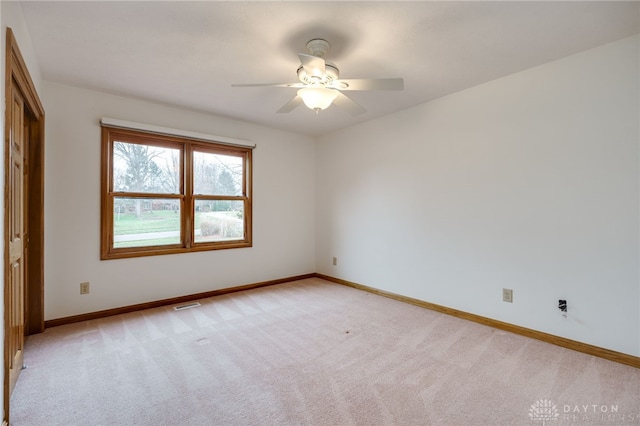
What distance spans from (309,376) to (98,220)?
283 centimetres

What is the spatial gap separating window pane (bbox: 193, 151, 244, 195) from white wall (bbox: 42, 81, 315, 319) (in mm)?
279

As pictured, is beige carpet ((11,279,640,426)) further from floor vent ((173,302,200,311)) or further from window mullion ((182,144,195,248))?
window mullion ((182,144,195,248))

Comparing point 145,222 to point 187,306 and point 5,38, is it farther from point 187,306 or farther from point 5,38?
point 5,38

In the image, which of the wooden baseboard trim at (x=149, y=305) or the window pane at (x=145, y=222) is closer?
the wooden baseboard trim at (x=149, y=305)

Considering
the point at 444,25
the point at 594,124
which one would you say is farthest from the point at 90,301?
the point at 594,124

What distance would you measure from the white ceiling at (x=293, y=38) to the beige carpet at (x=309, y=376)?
2.48 meters

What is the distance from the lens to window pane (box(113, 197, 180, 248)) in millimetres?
3406

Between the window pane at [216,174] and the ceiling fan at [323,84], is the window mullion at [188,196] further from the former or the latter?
the ceiling fan at [323,84]

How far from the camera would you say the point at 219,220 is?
4207 mm

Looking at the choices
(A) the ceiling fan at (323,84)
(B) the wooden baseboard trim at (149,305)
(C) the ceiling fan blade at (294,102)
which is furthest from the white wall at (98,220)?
(A) the ceiling fan at (323,84)

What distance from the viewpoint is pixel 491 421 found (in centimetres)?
166

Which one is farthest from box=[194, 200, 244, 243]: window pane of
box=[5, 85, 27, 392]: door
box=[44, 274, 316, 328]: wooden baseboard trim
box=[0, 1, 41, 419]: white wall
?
box=[0, 1, 41, 419]: white wall

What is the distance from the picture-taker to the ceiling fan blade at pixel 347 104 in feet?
8.10

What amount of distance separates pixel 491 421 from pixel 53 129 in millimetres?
4395
